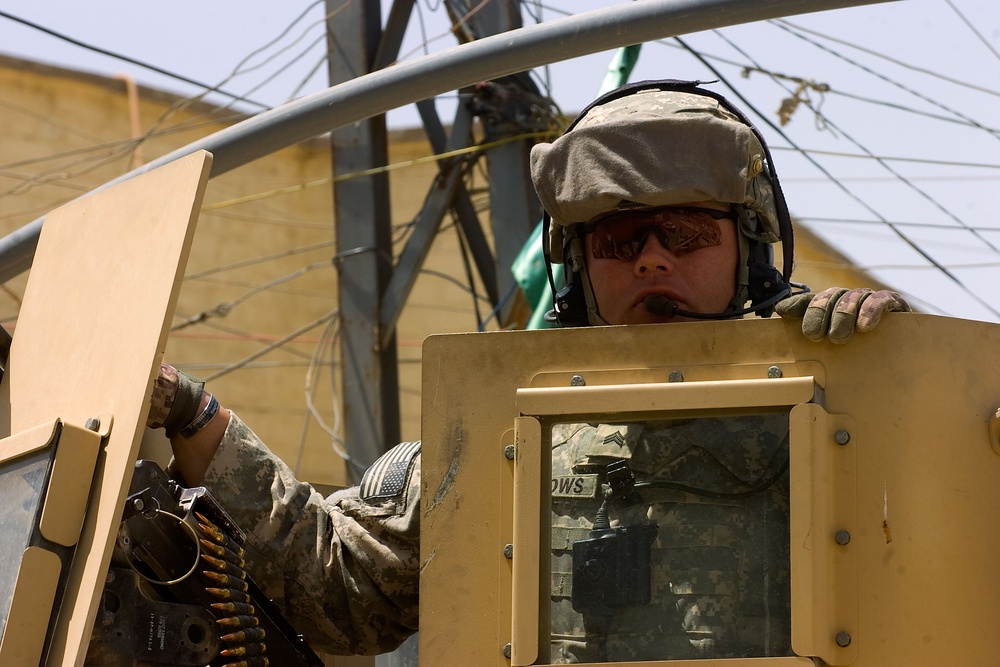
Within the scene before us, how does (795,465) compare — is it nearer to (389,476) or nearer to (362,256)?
(389,476)

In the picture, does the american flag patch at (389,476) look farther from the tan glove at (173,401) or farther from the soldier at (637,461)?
the tan glove at (173,401)

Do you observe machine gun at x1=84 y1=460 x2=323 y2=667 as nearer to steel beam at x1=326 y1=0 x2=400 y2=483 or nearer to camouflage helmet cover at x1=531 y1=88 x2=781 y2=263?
camouflage helmet cover at x1=531 y1=88 x2=781 y2=263

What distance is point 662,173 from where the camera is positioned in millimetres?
2885

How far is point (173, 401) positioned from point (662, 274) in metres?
1.02

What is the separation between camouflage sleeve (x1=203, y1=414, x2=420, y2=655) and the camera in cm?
288

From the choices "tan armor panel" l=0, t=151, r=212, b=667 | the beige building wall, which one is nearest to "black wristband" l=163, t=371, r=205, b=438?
"tan armor panel" l=0, t=151, r=212, b=667

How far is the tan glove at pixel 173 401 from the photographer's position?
2801 mm

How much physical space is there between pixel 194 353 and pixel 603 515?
13.2 meters

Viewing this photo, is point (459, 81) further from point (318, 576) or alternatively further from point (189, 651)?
point (189, 651)

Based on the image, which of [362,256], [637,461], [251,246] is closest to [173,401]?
[637,461]

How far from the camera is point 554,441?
2498mm

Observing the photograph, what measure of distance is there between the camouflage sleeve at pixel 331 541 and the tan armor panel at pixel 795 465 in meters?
0.33

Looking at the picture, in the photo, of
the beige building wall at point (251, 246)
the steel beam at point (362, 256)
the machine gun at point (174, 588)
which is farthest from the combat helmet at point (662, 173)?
the beige building wall at point (251, 246)

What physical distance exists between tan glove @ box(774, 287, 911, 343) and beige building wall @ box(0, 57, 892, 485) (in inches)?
464
